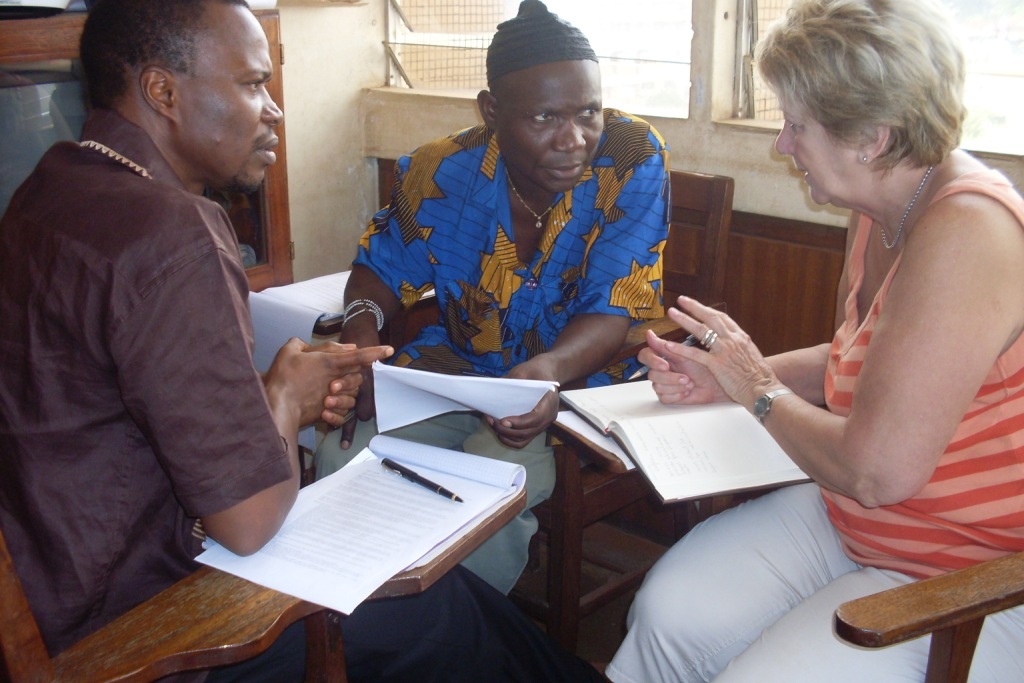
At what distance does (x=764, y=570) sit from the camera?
5.45 ft

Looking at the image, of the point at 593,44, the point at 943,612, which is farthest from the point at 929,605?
the point at 593,44

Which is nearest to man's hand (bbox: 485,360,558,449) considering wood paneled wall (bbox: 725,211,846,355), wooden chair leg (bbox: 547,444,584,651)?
wooden chair leg (bbox: 547,444,584,651)

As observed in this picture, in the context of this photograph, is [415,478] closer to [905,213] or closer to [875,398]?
[875,398]

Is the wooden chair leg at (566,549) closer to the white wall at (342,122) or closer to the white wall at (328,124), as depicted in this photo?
the white wall at (342,122)

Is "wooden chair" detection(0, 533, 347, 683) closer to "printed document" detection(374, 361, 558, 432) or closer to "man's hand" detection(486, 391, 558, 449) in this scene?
Answer: "printed document" detection(374, 361, 558, 432)

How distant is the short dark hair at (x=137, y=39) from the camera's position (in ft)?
4.33

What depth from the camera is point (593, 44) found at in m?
3.13

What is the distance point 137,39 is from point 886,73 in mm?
1062

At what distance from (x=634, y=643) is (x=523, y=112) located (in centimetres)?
114

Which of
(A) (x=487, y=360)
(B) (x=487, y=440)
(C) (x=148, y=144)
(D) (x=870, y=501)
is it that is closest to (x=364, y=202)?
(A) (x=487, y=360)

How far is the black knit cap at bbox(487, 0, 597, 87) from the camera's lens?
212 cm

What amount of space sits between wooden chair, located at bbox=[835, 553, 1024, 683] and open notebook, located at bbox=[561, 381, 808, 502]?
1.20 ft

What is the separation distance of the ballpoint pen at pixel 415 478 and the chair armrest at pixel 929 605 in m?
0.53

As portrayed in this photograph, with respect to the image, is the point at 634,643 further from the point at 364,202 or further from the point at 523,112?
the point at 364,202
